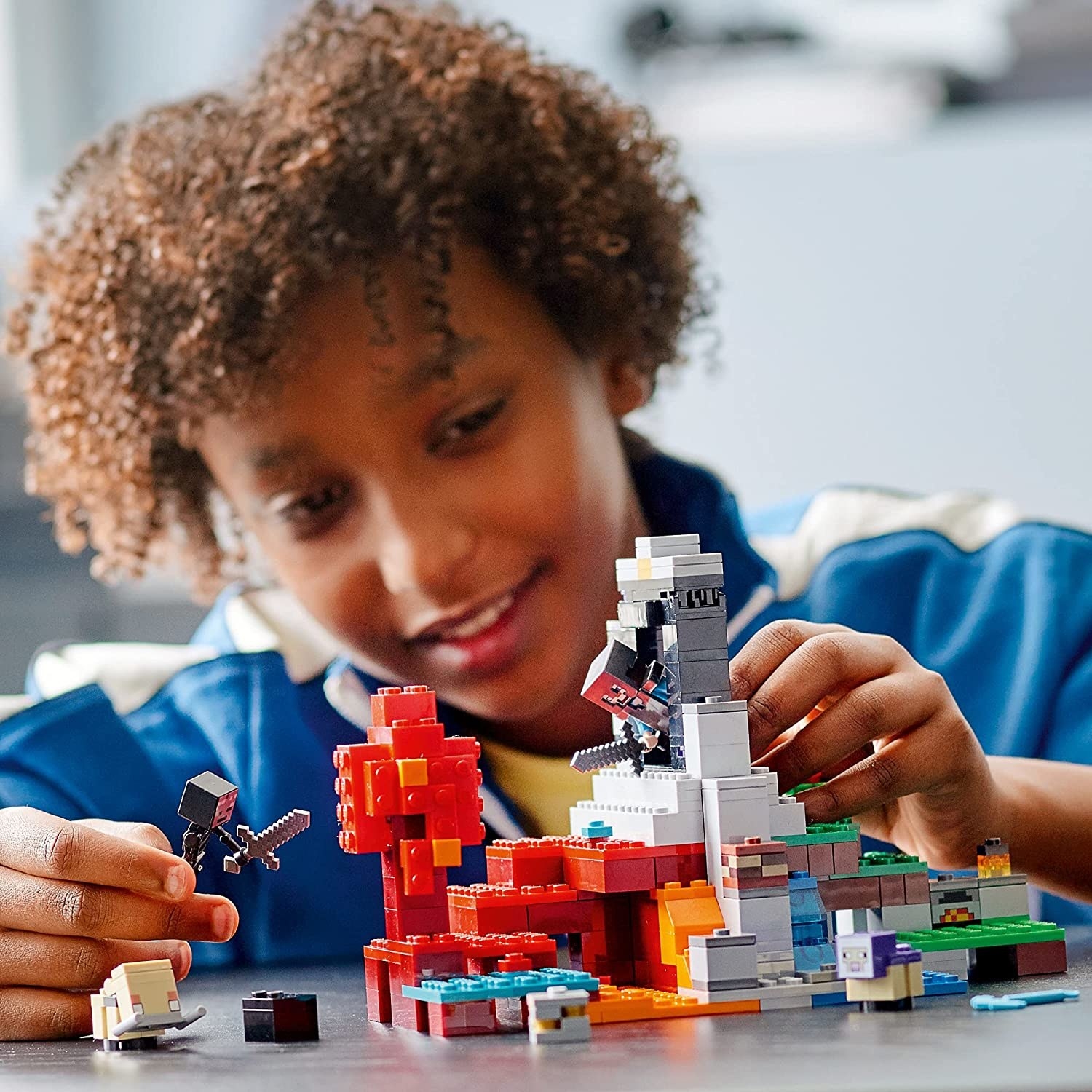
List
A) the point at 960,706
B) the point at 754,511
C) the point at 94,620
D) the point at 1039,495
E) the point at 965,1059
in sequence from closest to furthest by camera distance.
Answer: the point at 965,1059 < the point at 960,706 < the point at 754,511 < the point at 1039,495 < the point at 94,620

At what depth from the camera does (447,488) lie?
3.56 ft

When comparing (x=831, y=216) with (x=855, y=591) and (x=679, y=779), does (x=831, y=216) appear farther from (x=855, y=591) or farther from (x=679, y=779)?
(x=679, y=779)

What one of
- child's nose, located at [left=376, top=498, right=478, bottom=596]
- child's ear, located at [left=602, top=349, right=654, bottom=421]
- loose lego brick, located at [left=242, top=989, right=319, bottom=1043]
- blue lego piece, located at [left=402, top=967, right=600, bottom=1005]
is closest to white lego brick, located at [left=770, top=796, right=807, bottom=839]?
blue lego piece, located at [left=402, top=967, right=600, bottom=1005]

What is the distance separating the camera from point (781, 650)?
2.57 ft

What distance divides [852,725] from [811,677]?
28 millimetres

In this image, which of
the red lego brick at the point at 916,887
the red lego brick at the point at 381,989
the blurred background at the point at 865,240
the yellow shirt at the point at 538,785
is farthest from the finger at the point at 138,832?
the blurred background at the point at 865,240

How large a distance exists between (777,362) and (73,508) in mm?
970

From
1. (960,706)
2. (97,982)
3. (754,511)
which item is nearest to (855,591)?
(960,706)

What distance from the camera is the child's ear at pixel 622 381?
3.96ft

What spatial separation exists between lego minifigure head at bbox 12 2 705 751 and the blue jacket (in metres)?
0.09

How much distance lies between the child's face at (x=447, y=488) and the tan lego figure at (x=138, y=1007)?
438 millimetres

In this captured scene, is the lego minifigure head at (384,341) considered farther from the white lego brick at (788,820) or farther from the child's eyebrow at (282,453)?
the white lego brick at (788,820)

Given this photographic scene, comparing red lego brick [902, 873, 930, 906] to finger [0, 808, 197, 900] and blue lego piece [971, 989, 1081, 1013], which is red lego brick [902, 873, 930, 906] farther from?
finger [0, 808, 197, 900]

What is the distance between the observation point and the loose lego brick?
2.15 ft
